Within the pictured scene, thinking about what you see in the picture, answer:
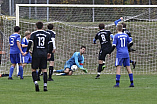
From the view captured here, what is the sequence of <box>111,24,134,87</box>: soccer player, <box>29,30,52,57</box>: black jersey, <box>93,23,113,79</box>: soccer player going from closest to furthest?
1. <box>29,30,52,57</box>: black jersey
2. <box>111,24,134,87</box>: soccer player
3. <box>93,23,113,79</box>: soccer player

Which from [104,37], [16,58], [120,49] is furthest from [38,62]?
[104,37]

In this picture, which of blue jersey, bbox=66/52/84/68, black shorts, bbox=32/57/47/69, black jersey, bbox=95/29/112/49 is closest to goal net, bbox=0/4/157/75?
blue jersey, bbox=66/52/84/68

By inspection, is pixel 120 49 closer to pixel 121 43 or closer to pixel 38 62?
pixel 121 43

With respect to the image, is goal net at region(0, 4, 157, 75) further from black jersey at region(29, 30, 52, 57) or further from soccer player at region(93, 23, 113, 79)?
black jersey at region(29, 30, 52, 57)

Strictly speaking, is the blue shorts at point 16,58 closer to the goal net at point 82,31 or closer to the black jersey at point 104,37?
the black jersey at point 104,37

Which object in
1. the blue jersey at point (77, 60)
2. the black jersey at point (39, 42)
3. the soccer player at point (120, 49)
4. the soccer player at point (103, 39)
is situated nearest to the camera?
the black jersey at point (39, 42)

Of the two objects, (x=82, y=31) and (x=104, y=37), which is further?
(x=82, y=31)

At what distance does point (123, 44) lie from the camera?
11555mm

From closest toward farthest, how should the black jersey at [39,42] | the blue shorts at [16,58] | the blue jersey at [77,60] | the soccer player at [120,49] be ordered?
the black jersey at [39,42] → the soccer player at [120,49] → the blue shorts at [16,58] → the blue jersey at [77,60]

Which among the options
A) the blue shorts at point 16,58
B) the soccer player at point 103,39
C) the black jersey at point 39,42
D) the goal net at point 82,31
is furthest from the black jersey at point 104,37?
the black jersey at point 39,42

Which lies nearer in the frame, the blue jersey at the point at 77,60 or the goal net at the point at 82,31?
the blue jersey at the point at 77,60

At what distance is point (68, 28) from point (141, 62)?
390 centimetres

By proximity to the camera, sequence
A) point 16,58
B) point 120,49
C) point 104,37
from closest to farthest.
→ point 120,49, point 16,58, point 104,37

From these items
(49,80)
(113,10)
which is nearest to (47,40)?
(49,80)
